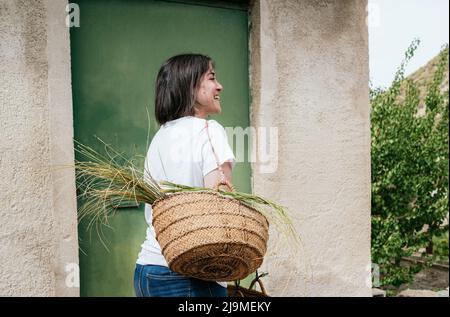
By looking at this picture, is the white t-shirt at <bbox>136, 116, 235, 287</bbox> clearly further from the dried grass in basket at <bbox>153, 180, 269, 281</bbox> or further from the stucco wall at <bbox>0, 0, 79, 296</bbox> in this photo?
the stucco wall at <bbox>0, 0, 79, 296</bbox>

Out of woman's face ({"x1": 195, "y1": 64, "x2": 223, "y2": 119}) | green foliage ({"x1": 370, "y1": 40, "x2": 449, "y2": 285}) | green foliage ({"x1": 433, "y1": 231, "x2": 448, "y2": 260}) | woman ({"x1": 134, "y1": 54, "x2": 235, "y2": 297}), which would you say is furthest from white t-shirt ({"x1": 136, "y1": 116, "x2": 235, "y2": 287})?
green foliage ({"x1": 433, "y1": 231, "x2": 448, "y2": 260})

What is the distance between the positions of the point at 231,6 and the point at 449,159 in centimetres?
308

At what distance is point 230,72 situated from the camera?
4.30m

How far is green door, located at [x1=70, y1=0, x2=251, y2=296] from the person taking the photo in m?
3.83

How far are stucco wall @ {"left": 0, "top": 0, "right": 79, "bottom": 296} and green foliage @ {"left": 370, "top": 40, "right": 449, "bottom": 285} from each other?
126 inches

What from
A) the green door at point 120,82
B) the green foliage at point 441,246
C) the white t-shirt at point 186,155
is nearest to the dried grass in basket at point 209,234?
the white t-shirt at point 186,155

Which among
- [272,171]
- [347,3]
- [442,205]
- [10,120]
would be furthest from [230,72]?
[442,205]

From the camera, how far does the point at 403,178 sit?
18.6 ft

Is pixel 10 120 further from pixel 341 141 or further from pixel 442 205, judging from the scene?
pixel 442 205

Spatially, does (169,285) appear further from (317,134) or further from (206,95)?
(317,134)

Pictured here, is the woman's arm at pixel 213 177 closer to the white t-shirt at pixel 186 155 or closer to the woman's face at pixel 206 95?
the white t-shirt at pixel 186 155

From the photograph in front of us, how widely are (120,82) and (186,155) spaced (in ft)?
6.28

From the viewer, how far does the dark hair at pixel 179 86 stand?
2348 mm

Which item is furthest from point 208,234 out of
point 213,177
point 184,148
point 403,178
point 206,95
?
point 403,178
